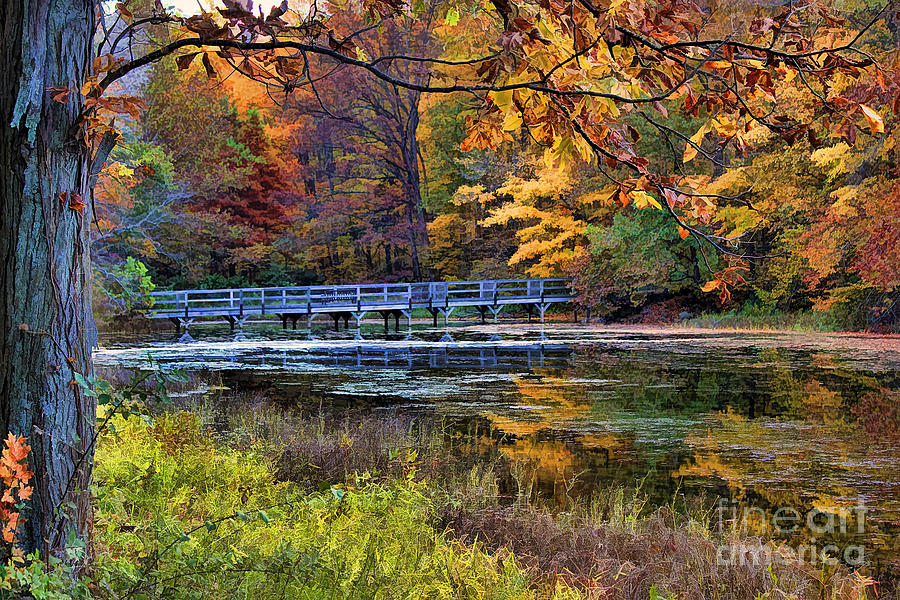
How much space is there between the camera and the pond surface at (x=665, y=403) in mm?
6566

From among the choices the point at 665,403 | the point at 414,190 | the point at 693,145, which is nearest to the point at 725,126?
the point at 693,145

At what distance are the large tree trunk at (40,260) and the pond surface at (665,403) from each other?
1.27 feet

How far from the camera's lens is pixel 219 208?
38031mm

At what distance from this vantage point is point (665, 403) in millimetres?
11398

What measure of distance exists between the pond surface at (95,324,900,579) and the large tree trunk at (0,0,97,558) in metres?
0.39

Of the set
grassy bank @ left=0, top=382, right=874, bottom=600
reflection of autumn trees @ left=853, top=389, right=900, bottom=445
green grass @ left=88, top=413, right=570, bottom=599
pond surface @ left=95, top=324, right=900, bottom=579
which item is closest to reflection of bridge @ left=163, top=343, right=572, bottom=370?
pond surface @ left=95, top=324, right=900, bottom=579

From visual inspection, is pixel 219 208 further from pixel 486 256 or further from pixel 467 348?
pixel 467 348

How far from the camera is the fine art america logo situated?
187 inches

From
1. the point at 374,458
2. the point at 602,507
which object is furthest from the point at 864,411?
the point at 374,458

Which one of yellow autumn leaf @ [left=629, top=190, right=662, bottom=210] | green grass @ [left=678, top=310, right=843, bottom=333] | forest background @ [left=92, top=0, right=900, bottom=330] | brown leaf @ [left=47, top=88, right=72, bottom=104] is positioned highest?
forest background @ [left=92, top=0, right=900, bottom=330]

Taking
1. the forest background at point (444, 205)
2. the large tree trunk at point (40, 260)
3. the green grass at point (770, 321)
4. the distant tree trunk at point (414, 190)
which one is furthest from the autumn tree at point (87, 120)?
the distant tree trunk at point (414, 190)

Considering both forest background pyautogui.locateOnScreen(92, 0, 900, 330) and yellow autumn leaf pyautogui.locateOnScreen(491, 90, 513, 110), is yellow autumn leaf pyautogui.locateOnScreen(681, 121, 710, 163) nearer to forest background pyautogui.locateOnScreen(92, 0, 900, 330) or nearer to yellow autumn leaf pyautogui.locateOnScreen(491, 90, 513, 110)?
yellow autumn leaf pyautogui.locateOnScreen(491, 90, 513, 110)

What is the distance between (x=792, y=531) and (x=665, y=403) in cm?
588

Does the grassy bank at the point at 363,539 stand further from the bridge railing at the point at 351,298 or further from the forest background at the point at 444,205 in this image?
the bridge railing at the point at 351,298
